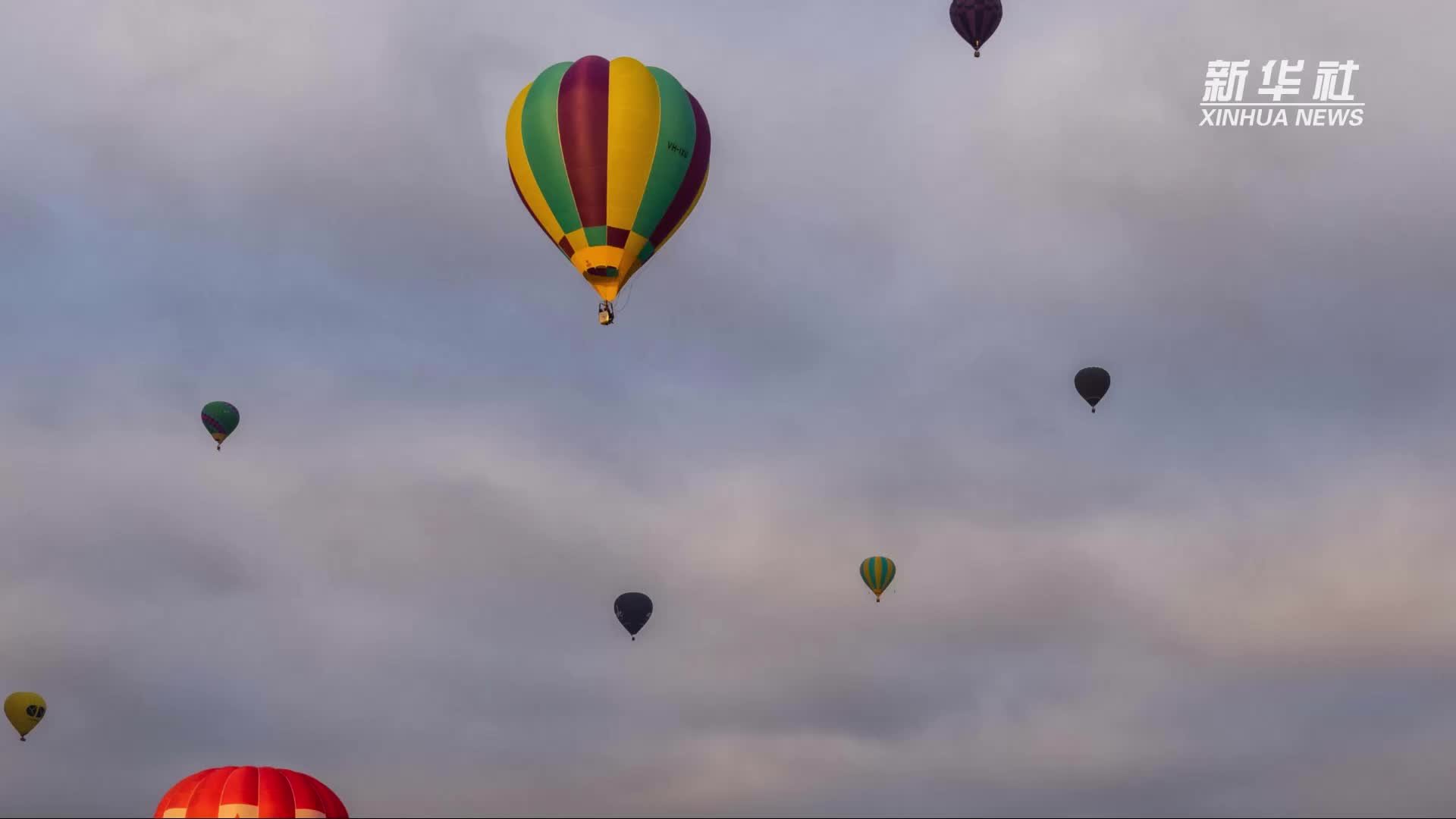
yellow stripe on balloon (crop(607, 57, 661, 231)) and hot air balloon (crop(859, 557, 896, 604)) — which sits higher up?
yellow stripe on balloon (crop(607, 57, 661, 231))

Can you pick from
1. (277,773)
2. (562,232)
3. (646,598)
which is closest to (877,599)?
(646,598)

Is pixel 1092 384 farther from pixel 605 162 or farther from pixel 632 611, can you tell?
pixel 605 162

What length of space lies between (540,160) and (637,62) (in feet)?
15.9

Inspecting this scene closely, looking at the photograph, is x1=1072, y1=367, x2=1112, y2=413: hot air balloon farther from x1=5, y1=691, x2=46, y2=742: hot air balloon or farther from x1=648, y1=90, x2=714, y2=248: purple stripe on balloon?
x1=5, y1=691, x2=46, y2=742: hot air balloon

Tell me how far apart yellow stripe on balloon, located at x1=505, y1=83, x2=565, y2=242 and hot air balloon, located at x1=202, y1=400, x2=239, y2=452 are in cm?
3336

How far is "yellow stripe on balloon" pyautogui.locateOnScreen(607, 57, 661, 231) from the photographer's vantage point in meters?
72.0

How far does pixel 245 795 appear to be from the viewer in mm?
64250

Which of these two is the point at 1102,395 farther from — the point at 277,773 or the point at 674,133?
the point at 277,773

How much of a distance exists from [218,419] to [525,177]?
34.4 metres

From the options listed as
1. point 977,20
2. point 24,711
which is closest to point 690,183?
point 977,20

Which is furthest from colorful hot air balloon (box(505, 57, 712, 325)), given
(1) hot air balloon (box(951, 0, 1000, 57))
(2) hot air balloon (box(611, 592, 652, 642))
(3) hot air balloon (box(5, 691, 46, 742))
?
(3) hot air balloon (box(5, 691, 46, 742))

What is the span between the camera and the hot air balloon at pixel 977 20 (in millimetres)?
85188

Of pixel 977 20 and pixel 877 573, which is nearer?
pixel 977 20

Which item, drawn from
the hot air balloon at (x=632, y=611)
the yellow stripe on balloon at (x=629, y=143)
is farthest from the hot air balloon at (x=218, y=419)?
the yellow stripe on balloon at (x=629, y=143)
